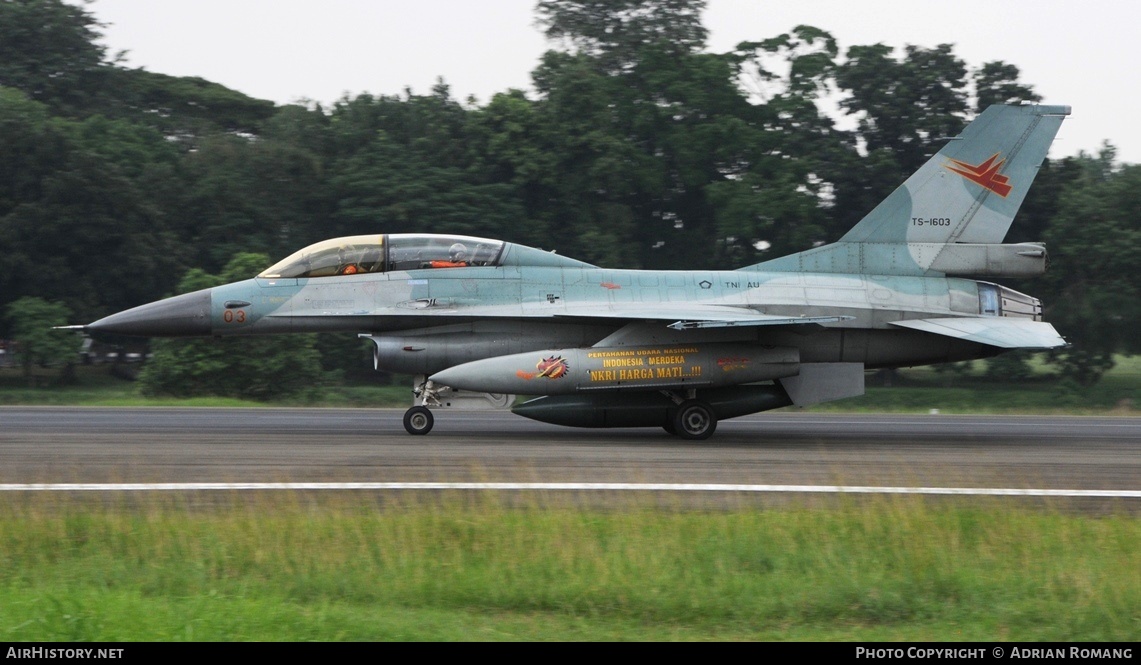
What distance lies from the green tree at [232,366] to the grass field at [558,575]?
23250 millimetres

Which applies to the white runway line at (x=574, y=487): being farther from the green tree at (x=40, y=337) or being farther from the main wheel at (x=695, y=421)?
the green tree at (x=40, y=337)

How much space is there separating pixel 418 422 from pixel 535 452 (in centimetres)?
297

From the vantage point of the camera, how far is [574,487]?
11.2 metres

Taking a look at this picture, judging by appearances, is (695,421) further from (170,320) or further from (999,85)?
(999,85)

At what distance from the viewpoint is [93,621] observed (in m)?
6.34

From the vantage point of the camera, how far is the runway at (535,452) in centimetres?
1204

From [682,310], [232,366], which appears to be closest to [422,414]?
[682,310]

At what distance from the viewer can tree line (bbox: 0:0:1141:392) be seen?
38.7 metres

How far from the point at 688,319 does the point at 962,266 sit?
4898mm

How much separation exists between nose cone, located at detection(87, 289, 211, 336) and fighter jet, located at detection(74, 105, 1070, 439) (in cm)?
3

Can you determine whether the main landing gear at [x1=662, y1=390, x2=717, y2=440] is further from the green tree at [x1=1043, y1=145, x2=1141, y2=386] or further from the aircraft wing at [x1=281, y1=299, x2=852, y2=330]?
the green tree at [x1=1043, y1=145, x2=1141, y2=386]

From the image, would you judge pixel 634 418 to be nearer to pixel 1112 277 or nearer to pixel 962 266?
pixel 962 266

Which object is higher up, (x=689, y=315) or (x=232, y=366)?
(x=689, y=315)
